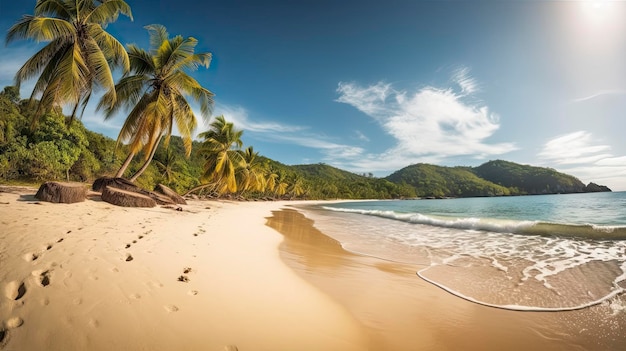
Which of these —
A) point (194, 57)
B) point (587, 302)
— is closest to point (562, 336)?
point (587, 302)

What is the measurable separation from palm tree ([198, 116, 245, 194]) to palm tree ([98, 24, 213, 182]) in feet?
38.3

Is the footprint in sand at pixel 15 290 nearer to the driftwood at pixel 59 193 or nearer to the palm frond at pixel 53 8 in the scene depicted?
the driftwood at pixel 59 193

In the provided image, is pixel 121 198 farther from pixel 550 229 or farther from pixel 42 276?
pixel 550 229

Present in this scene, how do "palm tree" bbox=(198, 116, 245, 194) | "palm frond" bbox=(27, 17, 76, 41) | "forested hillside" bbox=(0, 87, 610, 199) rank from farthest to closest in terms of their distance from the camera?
"palm tree" bbox=(198, 116, 245, 194), "forested hillside" bbox=(0, 87, 610, 199), "palm frond" bbox=(27, 17, 76, 41)

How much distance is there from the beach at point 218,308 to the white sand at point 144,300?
0.5 inches

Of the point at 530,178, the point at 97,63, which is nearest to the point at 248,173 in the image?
the point at 97,63

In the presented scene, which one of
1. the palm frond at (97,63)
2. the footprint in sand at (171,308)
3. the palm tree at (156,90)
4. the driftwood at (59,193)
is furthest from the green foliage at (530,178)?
the driftwood at (59,193)

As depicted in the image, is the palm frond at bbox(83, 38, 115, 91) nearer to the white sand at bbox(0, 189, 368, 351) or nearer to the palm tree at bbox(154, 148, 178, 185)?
the white sand at bbox(0, 189, 368, 351)

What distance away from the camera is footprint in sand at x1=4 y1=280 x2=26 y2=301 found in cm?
262

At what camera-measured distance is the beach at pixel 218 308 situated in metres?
2.38

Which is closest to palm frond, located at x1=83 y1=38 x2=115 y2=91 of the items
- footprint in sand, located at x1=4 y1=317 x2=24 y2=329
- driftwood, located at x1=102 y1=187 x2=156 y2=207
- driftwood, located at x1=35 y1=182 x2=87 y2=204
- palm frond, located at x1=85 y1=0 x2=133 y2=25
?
palm frond, located at x1=85 y1=0 x2=133 y2=25

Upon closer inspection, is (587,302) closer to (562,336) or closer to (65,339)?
(562,336)

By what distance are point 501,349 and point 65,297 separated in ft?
16.3

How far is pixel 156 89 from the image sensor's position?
14898 mm
